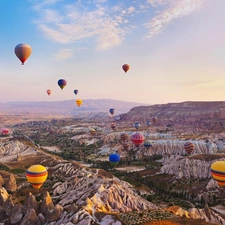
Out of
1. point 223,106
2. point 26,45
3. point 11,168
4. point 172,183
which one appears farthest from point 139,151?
point 223,106

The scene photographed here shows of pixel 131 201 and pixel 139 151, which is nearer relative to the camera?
pixel 131 201

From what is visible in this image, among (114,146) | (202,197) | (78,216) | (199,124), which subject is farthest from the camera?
(199,124)

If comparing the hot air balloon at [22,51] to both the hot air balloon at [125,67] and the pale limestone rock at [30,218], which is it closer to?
the hot air balloon at [125,67]

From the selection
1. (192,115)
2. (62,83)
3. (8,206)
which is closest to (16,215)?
(8,206)

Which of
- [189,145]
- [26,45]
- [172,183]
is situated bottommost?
[172,183]

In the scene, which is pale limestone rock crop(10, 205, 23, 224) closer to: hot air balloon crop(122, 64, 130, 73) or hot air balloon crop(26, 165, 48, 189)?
hot air balloon crop(26, 165, 48, 189)

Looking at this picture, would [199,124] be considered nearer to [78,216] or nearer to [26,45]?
[26,45]

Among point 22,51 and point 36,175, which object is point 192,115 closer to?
point 22,51

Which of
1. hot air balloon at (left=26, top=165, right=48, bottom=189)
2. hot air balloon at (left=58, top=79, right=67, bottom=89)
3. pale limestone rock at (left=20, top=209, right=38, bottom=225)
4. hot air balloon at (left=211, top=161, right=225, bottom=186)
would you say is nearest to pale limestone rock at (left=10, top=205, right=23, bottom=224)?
pale limestone rock at (left=20, top=209, right=38, bottom=225)
